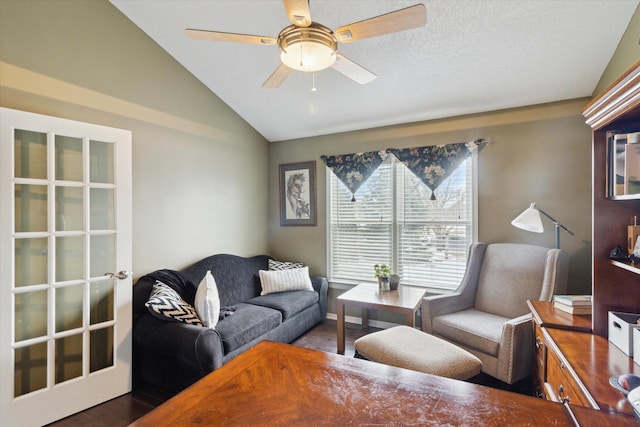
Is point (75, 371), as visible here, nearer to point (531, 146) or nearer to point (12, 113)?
point (12, 113)

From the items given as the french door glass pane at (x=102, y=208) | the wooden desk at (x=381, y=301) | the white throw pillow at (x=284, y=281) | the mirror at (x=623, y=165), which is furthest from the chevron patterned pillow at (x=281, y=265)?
the mirror at (x=623, y=165)

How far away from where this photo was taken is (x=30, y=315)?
2.00m

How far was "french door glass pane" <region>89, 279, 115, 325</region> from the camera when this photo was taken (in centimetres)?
227

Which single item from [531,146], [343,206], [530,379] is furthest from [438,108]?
[530,379]

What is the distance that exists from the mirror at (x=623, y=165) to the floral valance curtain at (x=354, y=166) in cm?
226

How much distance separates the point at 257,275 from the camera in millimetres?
3699

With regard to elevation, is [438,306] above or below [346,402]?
below

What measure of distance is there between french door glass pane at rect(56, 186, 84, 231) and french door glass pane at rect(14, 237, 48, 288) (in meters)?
0.15

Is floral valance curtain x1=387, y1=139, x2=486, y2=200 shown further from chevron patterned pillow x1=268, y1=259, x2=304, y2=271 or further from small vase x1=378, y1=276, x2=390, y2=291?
chevron patterned pillow x1=268, y1=259, x2=304, y2=271

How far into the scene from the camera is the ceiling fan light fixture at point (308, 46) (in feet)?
4.94

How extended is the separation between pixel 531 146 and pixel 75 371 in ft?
14.2

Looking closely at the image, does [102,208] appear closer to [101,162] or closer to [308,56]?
[101,162]

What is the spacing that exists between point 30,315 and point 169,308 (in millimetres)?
834

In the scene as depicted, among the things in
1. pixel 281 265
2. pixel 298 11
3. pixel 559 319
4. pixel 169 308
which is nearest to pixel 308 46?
pixel 298 11
